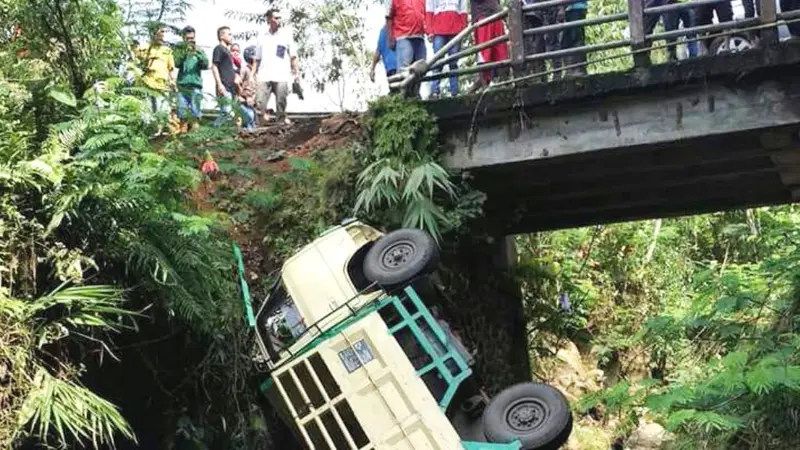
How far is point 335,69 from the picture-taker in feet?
63.9

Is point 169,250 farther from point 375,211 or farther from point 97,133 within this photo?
point 375,211

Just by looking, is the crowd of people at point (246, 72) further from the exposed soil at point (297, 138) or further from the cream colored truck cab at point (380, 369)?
the cream colored truck cab at point (380, 369)

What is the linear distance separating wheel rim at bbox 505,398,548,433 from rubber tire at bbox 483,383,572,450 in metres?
0.03

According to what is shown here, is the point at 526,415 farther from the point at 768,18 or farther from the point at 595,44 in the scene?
the point at 768,18

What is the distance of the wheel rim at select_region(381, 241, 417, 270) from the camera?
8.55 meters

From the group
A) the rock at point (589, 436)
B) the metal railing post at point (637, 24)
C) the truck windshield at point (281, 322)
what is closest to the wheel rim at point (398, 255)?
the truck windshield at point (281, 322)

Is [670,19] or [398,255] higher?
[670,19]

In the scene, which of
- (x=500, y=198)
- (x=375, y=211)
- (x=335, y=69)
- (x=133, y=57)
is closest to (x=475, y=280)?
(x=500, y=198)

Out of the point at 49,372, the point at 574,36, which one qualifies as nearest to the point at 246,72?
the point at 574,36

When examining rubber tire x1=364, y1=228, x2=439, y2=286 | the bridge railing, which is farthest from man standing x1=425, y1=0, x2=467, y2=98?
rubber tire x1=364, y1=228, x2=439, y2=286

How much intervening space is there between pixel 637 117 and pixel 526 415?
9.98 feet

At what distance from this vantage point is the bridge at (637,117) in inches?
340

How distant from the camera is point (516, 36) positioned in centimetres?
919

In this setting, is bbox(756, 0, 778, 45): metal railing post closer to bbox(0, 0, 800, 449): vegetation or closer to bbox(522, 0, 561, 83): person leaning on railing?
bbox(522, 0, 561, 83): person leaning on railing
